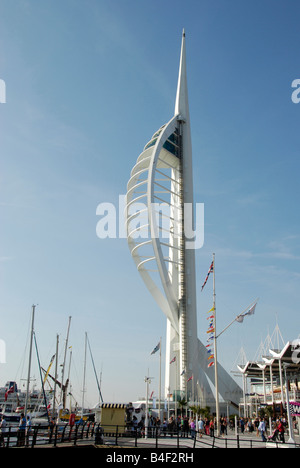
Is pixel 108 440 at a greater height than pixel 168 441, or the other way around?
pixel 108 440

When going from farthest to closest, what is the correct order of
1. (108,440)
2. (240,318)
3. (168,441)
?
1. (240,318)
2. (168,441)
3. (108,440)

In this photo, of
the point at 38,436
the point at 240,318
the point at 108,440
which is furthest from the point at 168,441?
the point at 240,318

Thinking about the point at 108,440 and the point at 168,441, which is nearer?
the point at 108,440

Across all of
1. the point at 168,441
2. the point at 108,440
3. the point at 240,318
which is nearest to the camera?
the point at 108,440

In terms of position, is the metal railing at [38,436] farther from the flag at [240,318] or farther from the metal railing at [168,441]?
the flag at [240,318]

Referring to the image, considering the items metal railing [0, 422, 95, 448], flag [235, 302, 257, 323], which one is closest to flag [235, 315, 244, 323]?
flag [235, 302, 257, 323]

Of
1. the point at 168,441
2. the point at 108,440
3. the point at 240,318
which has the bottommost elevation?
the point at 168,441

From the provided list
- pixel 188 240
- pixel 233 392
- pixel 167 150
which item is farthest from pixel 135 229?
pixel 233 392

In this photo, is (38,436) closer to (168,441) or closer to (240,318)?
(168,441)

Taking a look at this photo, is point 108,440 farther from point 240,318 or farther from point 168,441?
point 240,318

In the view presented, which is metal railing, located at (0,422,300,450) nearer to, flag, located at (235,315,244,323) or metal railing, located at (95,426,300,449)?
metal railing, located at (95,426,300,449)

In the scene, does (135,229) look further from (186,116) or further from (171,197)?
(186,116)

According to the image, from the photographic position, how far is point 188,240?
46875mm
